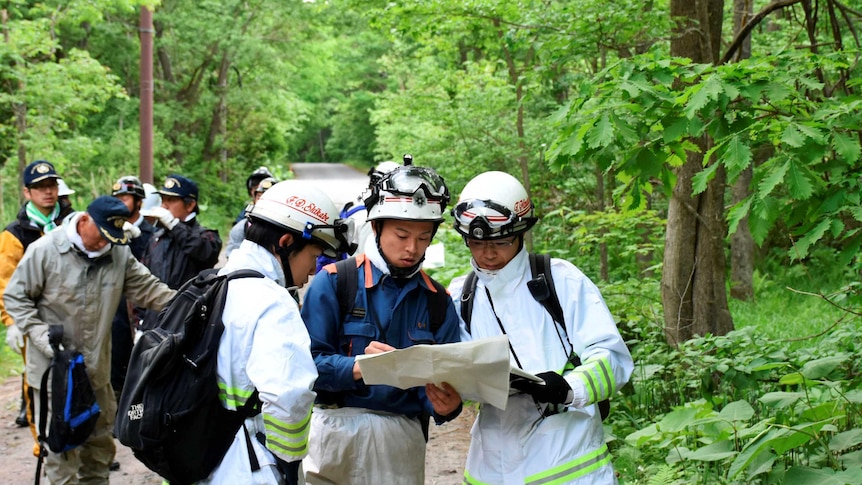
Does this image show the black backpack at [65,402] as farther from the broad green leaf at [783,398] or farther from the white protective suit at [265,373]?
the broad green leaf at [783,398]

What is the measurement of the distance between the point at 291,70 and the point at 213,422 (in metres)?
27.6

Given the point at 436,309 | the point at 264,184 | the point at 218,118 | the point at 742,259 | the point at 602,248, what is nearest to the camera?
the point at 436,309

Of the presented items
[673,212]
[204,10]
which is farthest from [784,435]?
[204,10]

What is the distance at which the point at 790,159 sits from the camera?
3553mm

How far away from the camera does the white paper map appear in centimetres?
257

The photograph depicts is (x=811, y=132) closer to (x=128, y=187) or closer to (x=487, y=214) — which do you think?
(x=487, y=214)

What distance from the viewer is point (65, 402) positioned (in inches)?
200

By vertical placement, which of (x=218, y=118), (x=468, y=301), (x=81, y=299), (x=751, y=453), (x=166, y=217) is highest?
(x=218, y=118)

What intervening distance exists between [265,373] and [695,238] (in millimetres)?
4725

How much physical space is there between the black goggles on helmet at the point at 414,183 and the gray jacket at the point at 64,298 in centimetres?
249

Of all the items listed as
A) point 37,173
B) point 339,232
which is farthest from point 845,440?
point 37,173

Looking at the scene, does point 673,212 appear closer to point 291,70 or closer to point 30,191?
point 30,191

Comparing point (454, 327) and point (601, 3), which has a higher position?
point (601, 3)

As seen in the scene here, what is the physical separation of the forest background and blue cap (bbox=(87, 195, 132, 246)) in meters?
2.74
